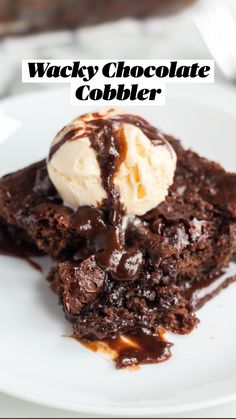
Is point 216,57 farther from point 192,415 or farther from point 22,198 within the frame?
point 192,415

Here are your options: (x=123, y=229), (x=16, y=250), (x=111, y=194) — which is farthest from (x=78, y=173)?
(x=16, y=250)

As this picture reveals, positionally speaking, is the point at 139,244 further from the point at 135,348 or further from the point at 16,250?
the point at 16,250

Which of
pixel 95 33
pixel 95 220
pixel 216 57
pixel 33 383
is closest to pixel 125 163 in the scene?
pixel 95 220

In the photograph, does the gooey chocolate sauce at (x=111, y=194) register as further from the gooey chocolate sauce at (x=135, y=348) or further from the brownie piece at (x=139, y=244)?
the gooey chocolate sauce at (x=135, y=348)

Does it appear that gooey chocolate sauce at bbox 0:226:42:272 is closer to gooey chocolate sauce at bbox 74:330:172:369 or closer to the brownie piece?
the brownie piece

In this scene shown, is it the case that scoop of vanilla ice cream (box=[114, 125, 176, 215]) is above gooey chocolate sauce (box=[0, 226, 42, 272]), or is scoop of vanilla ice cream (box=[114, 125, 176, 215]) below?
above

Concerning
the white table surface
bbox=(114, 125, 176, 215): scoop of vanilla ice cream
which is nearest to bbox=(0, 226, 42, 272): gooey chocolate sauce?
bbox=(114, 125, 176, 215): scoop of vanilla ice cream
